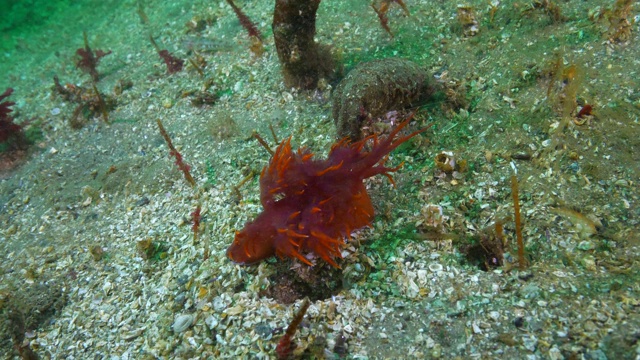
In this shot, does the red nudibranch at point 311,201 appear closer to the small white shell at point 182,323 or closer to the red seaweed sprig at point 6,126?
the small white shell at point 182,323

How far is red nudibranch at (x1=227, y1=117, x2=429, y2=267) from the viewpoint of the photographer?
2729 millimetres

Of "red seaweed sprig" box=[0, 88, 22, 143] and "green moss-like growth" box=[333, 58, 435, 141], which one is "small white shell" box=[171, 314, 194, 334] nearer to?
"green moss-like growth" box=[333, 58, 435, 141]

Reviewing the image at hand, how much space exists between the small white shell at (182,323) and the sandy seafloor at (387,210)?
0.03 meters

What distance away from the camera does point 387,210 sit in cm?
335

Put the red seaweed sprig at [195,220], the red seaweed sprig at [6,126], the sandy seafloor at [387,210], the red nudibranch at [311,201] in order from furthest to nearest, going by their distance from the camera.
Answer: the red seaweed sprig at [6,126]
the red seaweed sprig at [195,220]
the red nudibranch at [311,201]
the sandy seafloor at [387,210]

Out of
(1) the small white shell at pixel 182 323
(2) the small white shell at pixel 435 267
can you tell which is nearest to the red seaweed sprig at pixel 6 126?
(1) the small white shell at pixel 182 323

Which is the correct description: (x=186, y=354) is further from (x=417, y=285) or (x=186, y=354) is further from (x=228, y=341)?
(x=417, y=285)

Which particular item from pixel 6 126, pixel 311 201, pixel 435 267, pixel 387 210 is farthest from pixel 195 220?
pixel 6 126

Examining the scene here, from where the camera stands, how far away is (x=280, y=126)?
4.66 m

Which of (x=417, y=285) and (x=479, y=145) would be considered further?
(x=479, y=145)

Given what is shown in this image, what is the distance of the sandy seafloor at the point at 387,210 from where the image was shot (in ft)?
8.55

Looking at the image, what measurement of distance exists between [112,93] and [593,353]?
292 inches

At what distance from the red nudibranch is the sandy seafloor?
37cm

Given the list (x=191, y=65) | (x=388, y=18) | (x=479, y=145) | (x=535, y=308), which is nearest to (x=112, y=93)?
(x=191, y=65)
